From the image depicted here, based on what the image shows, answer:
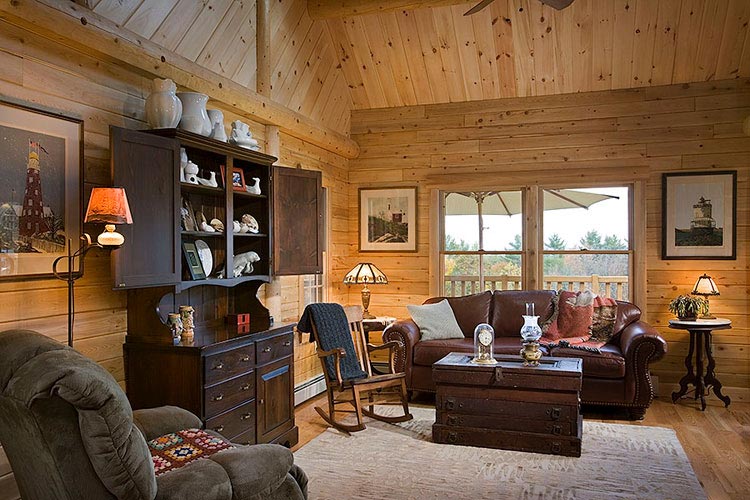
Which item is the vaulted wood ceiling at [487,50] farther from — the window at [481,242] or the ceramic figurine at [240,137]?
the window at [481,242]

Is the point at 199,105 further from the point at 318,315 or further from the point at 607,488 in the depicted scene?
the point at 607,488

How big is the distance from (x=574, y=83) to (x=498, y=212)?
59.1 inches

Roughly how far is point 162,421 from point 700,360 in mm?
4569

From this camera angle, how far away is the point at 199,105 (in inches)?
153

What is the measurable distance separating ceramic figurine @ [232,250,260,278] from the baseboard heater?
63.4 inches

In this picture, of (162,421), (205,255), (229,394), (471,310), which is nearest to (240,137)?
(205,255)

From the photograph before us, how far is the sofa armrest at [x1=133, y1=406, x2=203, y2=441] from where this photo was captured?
2838mm

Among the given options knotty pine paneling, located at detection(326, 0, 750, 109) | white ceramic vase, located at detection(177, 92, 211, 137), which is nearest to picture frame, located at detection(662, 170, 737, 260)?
knotty pine paneling, located at detection(326, 0, 750, 109)

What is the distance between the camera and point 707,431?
482 cm

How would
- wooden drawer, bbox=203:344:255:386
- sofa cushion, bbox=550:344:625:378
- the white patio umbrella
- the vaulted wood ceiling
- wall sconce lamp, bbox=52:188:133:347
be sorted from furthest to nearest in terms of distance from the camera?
the white patio umbrella < the vaulted wood ceiling < sofa cushion, bbox=550:344:625:378 < wooden drawer, bbox=203:344:255:386 < wall sconce lamp, bbox=52:188:133:347

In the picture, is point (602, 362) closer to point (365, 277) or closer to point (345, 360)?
point (345, 360)

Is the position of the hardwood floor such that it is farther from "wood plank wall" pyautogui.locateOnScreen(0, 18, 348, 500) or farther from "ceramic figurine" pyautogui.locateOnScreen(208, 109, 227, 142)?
"ceramic figurine" pyautogui.locateOnScreen(208, 109, 227, 142)

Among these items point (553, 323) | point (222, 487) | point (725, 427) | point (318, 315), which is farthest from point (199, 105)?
point (725, 427)

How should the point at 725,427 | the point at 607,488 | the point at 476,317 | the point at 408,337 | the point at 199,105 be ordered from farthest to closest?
1. the point at 476,317
2. the point at 408,337
3. the point at 725,427
4. the point at 199,105
5. the point at 607,488
